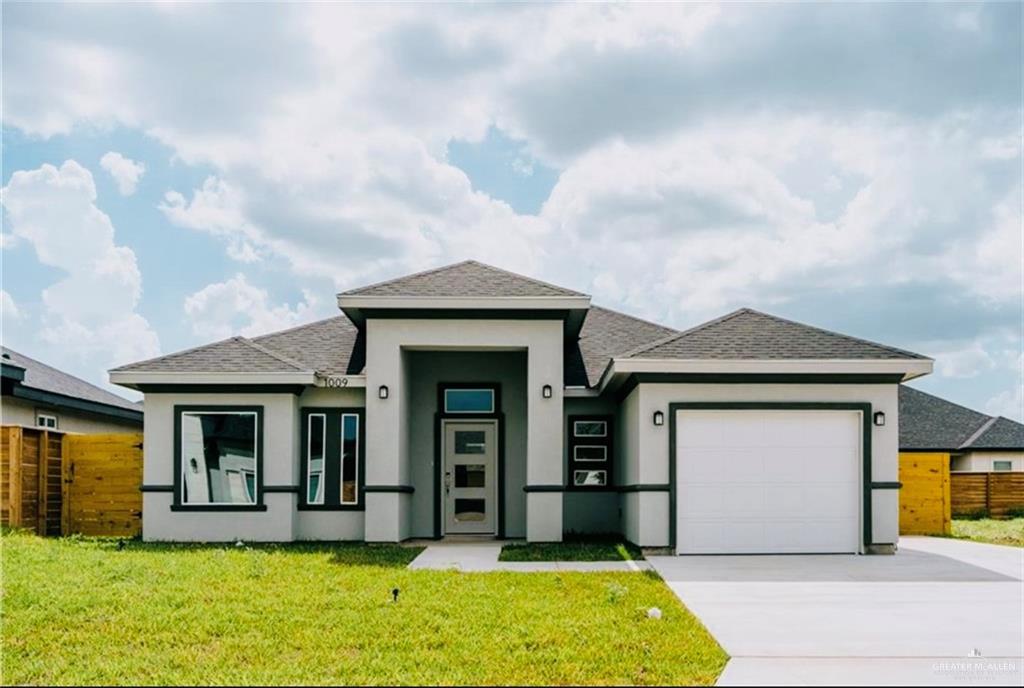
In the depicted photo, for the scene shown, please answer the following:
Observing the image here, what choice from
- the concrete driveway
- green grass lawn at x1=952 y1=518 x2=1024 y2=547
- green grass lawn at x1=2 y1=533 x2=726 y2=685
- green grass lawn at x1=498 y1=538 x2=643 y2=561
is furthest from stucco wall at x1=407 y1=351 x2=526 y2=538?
green grass lawn at x1=952 y1=518 x2=1024 y2=547

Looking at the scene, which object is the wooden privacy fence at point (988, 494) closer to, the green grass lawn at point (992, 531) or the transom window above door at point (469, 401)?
the green grass lawn at point (992, 531)

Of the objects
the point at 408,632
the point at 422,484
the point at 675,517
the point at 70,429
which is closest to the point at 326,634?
the point at 408,632

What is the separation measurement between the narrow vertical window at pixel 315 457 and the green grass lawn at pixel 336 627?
3883 millimetres

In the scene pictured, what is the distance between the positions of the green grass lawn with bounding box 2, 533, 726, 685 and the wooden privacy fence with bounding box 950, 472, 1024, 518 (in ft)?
50.0

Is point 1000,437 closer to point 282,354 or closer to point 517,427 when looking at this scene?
point 517,427

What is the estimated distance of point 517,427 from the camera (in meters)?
16.4

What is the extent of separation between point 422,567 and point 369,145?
5.82 meters

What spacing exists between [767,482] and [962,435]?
18.7 meters

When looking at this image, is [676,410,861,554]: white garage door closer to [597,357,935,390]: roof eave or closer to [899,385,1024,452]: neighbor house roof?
[597,357,935,390]: roof eave

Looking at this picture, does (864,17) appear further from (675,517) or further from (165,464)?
(165,464)

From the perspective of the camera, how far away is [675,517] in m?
13.1

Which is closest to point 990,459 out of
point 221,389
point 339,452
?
point 339,452

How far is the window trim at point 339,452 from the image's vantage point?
601 inches

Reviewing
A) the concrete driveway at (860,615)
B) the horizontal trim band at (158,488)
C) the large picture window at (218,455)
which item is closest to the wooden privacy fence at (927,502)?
the concrete driveway at (860,615)
